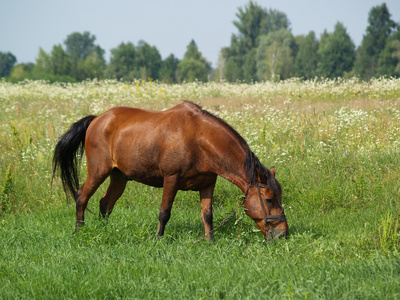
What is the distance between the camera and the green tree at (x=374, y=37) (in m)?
49.0

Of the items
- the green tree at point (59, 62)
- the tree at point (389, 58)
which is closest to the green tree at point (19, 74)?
the green tree at point (59, 62)

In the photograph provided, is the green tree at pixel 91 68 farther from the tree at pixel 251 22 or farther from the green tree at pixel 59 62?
the tree at pixel 251 22

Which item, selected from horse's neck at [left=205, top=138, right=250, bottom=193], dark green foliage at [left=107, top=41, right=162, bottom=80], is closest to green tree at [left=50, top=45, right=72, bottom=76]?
dark green foliage at [left=107, top=41, right=162, bottom=80]

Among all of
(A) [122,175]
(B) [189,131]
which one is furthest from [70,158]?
(B) [189,131]

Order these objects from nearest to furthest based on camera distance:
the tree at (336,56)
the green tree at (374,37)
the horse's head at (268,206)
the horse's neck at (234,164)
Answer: the horse's head at (268,206)
the horse's neck at (234,164)
the green tree at (374,37)
the tree at (336,56)

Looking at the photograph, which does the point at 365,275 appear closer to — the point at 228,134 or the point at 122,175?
the point at 228,134

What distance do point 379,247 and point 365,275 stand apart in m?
0.95

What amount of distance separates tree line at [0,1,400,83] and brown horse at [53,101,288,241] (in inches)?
1087

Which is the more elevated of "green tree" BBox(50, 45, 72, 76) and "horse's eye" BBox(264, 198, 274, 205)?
"green tree" BBox(50, 45, 72, 76)

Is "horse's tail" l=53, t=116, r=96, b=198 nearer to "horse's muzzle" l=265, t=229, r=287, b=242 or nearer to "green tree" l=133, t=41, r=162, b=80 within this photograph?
"horse's muzzle" l=265, t=229, r=287, b=242

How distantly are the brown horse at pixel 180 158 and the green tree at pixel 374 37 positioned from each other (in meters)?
46.1

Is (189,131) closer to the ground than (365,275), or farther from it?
farther from it

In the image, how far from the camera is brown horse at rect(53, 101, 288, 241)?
4.96 metres

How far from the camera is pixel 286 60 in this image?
56.9 meters
